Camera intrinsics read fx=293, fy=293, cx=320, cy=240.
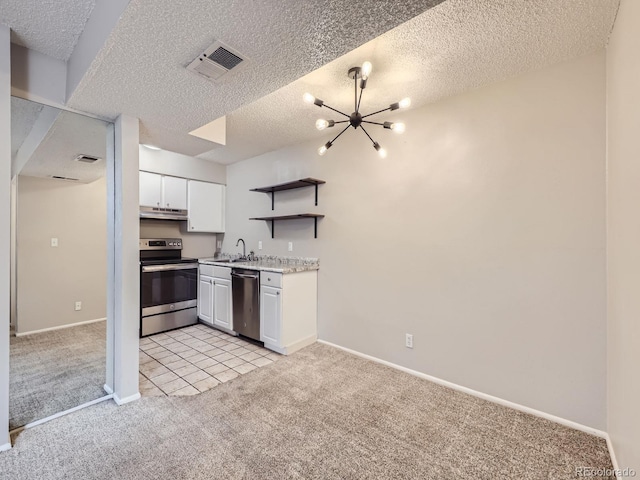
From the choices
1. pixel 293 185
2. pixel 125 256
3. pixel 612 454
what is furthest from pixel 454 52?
pixel 125 256

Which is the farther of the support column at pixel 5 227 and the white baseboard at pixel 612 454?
the support column at pixel 5 227

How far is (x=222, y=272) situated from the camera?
153 inches

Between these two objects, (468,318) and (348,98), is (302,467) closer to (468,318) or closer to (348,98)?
(468,318)

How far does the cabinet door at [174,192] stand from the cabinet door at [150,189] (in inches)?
2.5

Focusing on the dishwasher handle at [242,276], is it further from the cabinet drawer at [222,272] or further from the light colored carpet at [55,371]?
the light colored carpet at [55,371]

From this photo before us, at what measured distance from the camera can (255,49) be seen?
1.50 m

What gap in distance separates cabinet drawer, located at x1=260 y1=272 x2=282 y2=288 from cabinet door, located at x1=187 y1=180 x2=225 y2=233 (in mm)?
1751

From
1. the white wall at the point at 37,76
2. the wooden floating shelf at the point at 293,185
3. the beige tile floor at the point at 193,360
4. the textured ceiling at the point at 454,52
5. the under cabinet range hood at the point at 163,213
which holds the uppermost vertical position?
the textured ceiling at the point at 454,52

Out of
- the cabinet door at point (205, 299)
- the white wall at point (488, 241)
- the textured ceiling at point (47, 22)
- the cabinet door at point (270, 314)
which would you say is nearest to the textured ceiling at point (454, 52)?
the white wall at point (488, 241)

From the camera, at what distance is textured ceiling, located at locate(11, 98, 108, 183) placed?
2021 millimetres

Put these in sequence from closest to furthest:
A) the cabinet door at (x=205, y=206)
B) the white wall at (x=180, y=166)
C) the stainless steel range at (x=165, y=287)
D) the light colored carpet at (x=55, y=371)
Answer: the light colored carpet at (x=55, y=371)
the stainless steel range at (x=165, y=287)
the white wall at (x=180, y=166)
the cabinet door at (x=205, y=206)

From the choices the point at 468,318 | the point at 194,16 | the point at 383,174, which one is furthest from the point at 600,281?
the point at 194,16

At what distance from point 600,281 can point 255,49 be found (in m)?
2.49

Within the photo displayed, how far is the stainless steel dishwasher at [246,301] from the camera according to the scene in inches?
134
